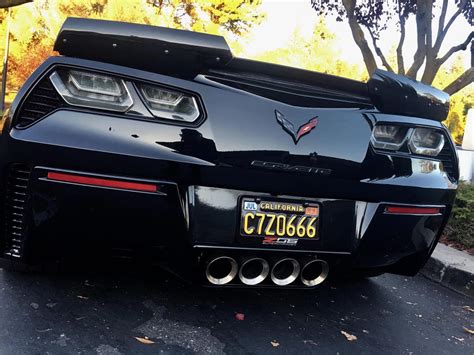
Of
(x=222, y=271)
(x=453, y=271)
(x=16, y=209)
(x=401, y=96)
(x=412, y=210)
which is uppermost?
(x=401, y=96)

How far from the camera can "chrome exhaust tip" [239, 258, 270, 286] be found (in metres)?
2.01

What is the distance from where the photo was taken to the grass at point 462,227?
166 inches

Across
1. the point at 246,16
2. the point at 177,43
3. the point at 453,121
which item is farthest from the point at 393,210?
the point at 453,121

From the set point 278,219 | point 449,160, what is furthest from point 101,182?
point 449,160

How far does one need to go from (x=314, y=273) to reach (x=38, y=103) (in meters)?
1.37

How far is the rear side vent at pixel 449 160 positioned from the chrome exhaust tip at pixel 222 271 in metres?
1.16

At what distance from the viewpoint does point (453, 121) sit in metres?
31.5

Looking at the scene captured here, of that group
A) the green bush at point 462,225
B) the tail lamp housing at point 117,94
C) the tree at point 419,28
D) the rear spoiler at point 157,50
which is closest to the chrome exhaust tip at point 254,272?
the tail lamp housing at point 117,94

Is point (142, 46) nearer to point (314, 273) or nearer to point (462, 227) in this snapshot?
point (314, 273)

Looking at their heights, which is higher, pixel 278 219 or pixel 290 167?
pixel 290 167

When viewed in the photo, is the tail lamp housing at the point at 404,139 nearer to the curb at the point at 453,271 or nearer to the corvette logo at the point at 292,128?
the corvette logo at the point at 292,128

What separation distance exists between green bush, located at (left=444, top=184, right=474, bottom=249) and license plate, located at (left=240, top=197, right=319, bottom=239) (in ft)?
9.26

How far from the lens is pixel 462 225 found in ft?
14.7

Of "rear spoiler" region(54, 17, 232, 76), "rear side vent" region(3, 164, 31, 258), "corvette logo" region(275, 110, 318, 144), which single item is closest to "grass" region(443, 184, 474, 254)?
"corvette logo" region(275, 110, 318, 144)
